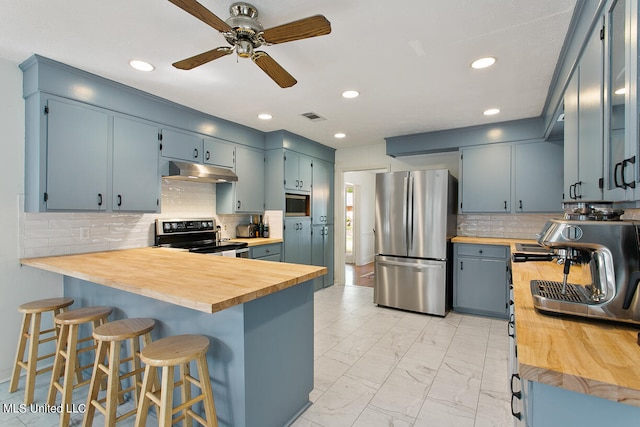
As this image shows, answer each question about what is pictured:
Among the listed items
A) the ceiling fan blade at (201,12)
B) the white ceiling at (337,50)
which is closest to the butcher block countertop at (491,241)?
the white ceiling at (337,50)

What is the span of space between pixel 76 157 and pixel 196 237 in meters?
1.45

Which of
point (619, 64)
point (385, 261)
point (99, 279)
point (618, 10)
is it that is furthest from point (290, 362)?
point (385, 261)

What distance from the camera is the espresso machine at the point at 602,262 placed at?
3.60ft

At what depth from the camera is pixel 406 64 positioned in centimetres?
232

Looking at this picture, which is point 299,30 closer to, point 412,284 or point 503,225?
point 412,284

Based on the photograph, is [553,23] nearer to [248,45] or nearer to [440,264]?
[248,45]

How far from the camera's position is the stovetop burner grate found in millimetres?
1258

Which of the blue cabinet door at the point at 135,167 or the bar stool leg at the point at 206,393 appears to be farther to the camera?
the blue cabinet door at the point at 135,167

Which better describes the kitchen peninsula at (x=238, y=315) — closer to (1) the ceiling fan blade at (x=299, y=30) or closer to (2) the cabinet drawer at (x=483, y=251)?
(1) the ceiling fan blade at (x=299, y=30)

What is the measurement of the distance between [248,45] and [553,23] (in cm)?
178

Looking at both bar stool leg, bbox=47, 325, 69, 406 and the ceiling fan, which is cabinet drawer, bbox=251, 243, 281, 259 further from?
the ceiling fan

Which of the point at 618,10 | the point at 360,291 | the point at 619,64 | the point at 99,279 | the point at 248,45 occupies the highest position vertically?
the point at 248,45

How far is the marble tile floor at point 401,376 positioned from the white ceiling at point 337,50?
94.1 inches

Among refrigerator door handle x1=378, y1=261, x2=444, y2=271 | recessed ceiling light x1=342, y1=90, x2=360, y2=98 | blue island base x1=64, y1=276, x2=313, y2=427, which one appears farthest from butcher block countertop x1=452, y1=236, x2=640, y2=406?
refrigerator door handle x1=378, y1=261, x2=444, y2=271
